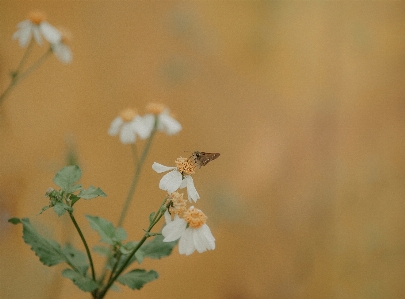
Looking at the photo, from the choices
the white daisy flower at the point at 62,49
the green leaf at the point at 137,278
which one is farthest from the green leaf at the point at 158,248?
the white daisy flower at the point at 62,49

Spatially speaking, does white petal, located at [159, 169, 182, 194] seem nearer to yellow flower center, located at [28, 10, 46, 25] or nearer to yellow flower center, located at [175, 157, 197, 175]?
yellow flower center, located at [175, 157, 197, 175]

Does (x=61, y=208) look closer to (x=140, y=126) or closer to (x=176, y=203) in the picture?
(x=176, y=203)

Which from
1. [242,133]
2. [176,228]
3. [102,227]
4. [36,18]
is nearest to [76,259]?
[102,227]

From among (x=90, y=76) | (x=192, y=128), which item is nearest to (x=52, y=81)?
(x=90, y=76)

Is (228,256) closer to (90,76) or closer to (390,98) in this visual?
(90,76)

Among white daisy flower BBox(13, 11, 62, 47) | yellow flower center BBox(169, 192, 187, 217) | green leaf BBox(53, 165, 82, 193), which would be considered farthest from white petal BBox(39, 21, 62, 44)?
yellow flower center BBox(169, 192, 187, 217)

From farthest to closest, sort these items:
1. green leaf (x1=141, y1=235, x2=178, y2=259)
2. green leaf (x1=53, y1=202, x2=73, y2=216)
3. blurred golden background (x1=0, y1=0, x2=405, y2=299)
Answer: blurred golden background (x1=0, y1=0, x2=405, y2=299) < green leaf (x1=141, y1=235, x2=178, y2=259) < green leaf (x1=53, y1=202, x2=73, y2=216)
